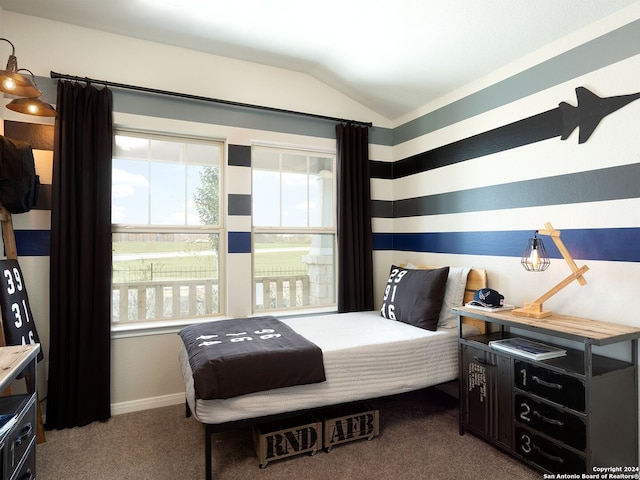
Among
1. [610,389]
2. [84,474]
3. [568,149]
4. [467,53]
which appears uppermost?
[467,53]

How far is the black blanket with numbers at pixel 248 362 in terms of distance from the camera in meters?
1.86

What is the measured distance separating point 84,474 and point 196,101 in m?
2.57

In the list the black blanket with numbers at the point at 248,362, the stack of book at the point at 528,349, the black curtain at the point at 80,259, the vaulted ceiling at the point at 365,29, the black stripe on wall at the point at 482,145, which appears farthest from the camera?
the black curtain at the point at 80,259

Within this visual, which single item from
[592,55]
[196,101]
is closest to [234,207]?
[196,101]

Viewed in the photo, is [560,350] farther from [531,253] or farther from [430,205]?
[430,205]

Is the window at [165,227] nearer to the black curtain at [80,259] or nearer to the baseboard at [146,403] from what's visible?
the black curtain at [80,259]

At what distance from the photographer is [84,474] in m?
2.02

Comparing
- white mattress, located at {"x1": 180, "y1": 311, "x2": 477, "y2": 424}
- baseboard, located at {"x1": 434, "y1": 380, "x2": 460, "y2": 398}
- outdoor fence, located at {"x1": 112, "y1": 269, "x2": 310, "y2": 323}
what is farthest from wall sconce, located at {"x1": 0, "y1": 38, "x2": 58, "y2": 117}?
baseboard, located at {"x1": 434, "y1": 380, "x2": 460, "y2": 398}

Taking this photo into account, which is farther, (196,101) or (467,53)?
(196,101)

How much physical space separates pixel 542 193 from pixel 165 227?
8.89 ft

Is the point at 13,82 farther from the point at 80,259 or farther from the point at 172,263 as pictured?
the point at 172,263

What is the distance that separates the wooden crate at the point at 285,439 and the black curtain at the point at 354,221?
130 centimetres

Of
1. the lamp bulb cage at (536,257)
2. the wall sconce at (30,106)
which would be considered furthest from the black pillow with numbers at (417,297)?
the wall sconce at (30,106)

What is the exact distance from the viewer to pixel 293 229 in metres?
3.43
